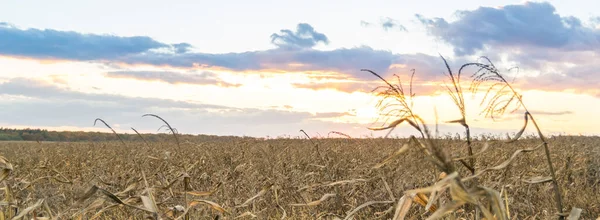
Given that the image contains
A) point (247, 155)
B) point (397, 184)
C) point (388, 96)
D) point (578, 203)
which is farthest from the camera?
point (247, 155)

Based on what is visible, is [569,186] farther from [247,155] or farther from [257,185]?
[247,155]

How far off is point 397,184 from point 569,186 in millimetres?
3436

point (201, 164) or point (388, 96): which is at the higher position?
point (388, 96)

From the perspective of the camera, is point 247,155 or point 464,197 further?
point 247,155

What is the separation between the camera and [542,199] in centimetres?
688

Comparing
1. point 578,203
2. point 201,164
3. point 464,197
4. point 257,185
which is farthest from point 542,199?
Answer: point 464,197

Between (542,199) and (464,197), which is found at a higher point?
(464,197)

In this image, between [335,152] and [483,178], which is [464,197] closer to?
[483,178]

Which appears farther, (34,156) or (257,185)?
(34,156)

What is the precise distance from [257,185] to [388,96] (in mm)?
4179

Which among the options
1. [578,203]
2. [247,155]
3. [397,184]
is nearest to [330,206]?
[397,184]

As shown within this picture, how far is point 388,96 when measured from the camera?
316cm

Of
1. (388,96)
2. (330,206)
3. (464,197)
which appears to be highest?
(388,96)

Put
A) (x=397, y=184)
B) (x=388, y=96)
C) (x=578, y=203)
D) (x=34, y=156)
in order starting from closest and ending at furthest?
1. (x=388, y=96)
2. (x=397, y=184)
3. (x=578, y=203)
4. (x=34, y=156)
